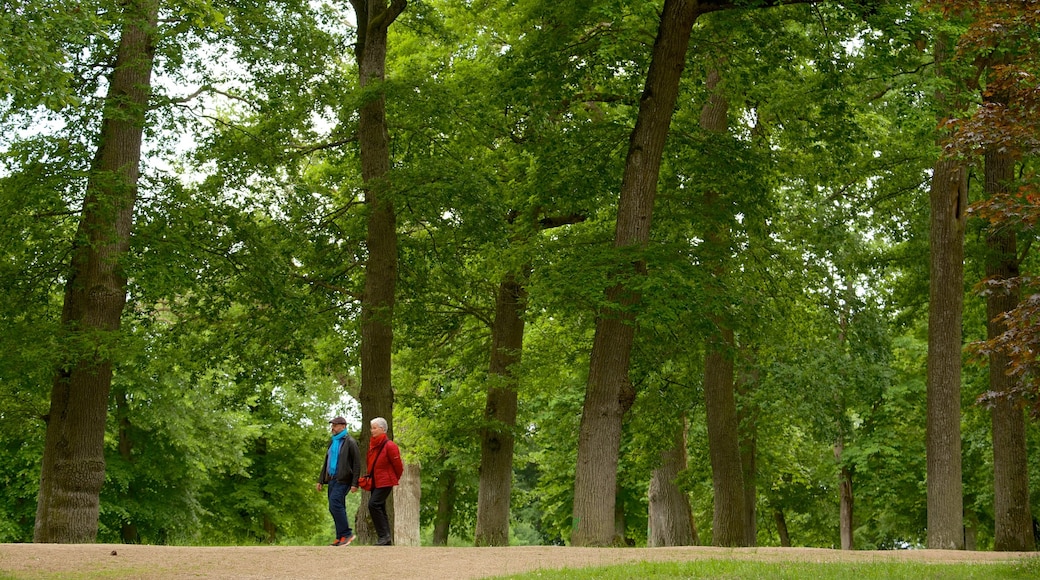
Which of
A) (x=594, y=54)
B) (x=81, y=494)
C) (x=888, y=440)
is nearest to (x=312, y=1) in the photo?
(x=594, y=54)

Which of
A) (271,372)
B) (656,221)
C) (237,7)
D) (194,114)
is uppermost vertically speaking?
(237,7)

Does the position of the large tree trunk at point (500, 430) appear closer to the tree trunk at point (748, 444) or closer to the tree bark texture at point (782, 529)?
the tree trunk at point (748, 444)

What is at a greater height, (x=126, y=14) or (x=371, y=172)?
(x=126, y=14)

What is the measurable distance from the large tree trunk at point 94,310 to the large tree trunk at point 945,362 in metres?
13.4

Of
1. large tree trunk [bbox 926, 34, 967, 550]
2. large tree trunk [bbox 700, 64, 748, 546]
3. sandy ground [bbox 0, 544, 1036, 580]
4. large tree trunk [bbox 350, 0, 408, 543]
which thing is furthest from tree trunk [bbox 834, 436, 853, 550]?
sandy ground [bbox 0, 544, 1036, 580]

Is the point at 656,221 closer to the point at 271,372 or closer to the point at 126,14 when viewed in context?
the point at 271,372

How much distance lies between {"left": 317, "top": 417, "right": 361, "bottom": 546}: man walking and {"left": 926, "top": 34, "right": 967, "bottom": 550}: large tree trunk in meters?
10.4

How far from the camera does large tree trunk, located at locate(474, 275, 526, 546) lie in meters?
23.1

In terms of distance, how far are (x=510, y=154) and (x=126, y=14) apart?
25.6 feet

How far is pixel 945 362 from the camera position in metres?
19.3

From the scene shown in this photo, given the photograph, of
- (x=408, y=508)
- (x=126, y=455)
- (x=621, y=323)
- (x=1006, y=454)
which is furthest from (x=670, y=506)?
(x=126, y=455)

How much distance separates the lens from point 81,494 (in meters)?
17.1

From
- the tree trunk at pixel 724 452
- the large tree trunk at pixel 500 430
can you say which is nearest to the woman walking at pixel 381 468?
the large tree trunk at pixel 500 430

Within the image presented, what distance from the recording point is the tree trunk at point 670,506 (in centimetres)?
2688
